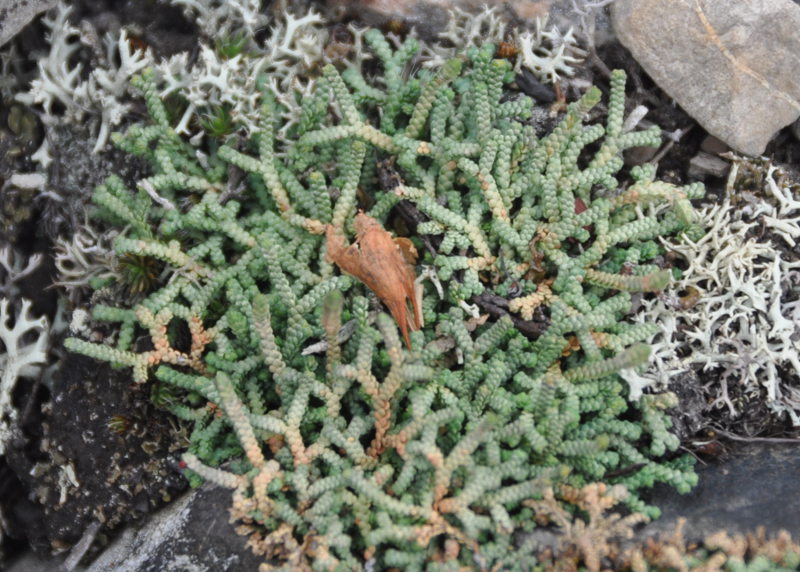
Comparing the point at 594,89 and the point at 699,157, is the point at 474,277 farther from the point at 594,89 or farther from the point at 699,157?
the point at 699,157

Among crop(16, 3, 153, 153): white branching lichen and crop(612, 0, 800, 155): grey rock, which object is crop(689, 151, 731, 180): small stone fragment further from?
crop(16, 3, 153, 153): white branching lichen

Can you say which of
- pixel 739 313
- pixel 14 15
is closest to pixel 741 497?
pixel 739 313

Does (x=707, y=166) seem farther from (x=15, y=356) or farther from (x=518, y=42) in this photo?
(x=15, y=356)

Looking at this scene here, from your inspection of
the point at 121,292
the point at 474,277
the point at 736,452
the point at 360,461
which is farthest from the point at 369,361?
the point at 736,452

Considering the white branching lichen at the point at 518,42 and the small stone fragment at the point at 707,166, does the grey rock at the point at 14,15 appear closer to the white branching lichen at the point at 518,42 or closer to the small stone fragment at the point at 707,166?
the white branching lichen at the point at 518,42

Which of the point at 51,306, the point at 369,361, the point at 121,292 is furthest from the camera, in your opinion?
the point at 51,306

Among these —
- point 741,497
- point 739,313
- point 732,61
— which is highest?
point 732,61

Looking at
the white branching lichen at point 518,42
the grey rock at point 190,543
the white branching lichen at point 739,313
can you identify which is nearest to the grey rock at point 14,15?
the white branching lichen at point 518,42
